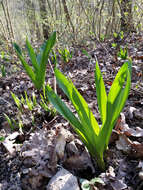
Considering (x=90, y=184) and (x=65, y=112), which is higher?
(x=65, y=112)

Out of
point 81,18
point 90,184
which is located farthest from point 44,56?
point 81,18

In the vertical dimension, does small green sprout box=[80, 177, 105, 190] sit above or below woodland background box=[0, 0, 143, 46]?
below

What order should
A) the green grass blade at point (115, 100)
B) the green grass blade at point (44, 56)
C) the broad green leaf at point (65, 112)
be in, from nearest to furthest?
1. the green grass blade at point (115, 100)
2. the broad green leaf at point (65, 112)
3. the green grass blade at point (44, 56)

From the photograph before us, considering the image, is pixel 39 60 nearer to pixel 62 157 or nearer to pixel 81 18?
pixel 62 157

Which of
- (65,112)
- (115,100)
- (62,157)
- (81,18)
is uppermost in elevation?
(81,18)

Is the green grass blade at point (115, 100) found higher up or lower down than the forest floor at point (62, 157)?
higher up

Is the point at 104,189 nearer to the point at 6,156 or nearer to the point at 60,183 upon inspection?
the point at 60,183

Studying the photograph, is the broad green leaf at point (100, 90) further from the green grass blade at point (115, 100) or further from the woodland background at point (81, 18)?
the woodland background at point (81, 18)

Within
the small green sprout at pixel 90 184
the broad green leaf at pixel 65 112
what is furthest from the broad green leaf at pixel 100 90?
the small green sprout at pixel 90 184

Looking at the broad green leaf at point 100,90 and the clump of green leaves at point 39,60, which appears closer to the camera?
the broad green leaf at point 100,90

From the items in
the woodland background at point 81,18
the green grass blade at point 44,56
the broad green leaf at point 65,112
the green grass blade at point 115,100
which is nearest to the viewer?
the green grass blade at point 115,100

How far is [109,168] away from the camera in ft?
2.77

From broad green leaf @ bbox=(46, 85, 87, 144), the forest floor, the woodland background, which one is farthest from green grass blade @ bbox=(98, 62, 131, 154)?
the woodland background

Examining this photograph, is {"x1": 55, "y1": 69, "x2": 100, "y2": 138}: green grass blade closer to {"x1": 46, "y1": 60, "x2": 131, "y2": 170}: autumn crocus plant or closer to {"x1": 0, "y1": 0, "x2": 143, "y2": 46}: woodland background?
{"x1": 46, "y1": 60, "x2": 131, "y2": 170}: autumn crocus plant
